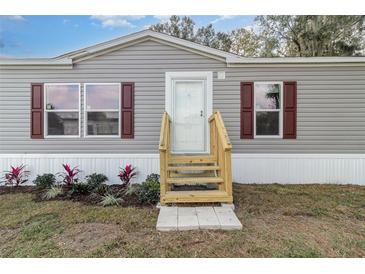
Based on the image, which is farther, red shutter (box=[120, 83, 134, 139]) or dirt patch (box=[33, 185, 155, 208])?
red shutter (box=[120, 83, 134, 139])

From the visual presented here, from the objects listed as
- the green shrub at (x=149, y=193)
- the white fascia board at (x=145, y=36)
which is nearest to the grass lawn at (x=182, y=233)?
the green shrub at (x=149, y=193)

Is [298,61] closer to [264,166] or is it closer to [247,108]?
[247,108]

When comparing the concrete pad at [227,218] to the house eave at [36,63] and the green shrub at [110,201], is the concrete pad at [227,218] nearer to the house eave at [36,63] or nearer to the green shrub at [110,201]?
the green shrub at [110,201]

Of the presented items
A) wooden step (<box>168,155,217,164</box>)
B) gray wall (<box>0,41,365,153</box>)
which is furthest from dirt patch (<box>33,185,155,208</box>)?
gray wall (<box>0,41,365,153</box>)

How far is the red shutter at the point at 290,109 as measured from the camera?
5688mm

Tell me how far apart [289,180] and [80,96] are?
556 centimetres

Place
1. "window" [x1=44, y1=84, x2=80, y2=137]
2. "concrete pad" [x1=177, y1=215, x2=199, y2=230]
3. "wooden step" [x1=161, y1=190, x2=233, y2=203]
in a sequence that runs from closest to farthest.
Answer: "concrete pad" [x1=177, y1=215, x2=199, y2=230] < "wooden step" [x1=161, y1=190, x2=233, y2=203] < "window" [x1=44, y1=84, x2=80, y2=137]

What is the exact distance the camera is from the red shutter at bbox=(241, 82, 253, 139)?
570cm

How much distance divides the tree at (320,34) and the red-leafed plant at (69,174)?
12.8m

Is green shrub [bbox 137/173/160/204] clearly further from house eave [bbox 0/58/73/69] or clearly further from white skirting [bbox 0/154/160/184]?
house eave [bbox 0/58/73/69]

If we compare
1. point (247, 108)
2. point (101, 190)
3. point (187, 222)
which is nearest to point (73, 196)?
point (101, 190)

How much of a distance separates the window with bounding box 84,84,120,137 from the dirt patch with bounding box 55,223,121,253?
9.38ft
